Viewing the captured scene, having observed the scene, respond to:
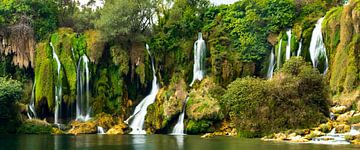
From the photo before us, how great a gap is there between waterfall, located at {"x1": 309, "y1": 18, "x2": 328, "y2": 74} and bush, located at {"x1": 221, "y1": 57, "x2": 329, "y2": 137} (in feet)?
29.6

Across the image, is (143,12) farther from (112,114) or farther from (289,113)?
(289,113)

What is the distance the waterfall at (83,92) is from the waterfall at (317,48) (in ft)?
78.8

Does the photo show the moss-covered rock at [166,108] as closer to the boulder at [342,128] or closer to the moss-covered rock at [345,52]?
the moss-covered rock at [345,52]

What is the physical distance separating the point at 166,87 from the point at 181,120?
6467 millimetres

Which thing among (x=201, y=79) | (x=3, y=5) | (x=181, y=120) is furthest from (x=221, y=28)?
(x=3, y=5)

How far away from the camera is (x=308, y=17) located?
2148 inches

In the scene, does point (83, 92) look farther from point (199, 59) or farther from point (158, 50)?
point (199, 59)

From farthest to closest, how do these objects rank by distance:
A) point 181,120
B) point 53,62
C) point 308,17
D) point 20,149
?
point 53,62
point 308,17
point 181,120
point 20,149

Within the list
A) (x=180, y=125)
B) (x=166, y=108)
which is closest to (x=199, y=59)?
(x=166, y=108)

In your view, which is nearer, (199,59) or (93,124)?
(93,124)

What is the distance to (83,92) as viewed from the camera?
5706cm

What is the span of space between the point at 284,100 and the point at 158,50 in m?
22.3

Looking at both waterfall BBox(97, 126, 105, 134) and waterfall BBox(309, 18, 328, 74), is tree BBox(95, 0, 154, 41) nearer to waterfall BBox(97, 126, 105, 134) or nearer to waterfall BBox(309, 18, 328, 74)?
waterfall BBox(97, 126, 105, 134)

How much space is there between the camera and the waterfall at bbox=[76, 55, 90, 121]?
5641 centimetres
